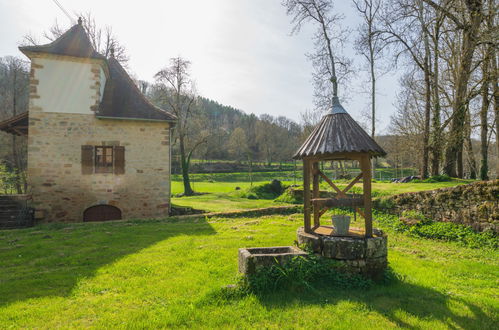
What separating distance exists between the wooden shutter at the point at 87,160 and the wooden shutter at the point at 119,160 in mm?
980

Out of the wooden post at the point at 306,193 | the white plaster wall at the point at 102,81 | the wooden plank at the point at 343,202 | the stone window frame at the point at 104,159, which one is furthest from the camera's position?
the white plaster wall at the point at 102,81

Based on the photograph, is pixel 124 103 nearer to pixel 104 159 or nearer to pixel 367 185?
pixel 104 159

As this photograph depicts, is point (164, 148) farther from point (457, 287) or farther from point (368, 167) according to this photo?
point (457, 287)

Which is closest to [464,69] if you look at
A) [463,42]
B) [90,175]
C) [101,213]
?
[463,42]

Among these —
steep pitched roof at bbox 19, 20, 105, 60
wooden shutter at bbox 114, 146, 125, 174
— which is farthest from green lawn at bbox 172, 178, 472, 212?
steep pitched roof at bbox 19, 20, 105, 60

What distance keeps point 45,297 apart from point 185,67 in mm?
23625

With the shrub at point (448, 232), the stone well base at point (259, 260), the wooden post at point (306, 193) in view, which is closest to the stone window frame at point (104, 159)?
the wooden post at point (306, 193)

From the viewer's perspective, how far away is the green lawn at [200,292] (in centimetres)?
A: 387

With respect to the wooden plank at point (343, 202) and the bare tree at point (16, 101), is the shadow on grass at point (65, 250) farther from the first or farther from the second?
the bare tree at point (16, 101)

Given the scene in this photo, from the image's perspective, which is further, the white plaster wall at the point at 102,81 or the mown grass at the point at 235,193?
the white plaster wall at the point at 102,81

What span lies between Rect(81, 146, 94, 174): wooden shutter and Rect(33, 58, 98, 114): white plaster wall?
175cm

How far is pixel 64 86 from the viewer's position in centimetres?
1380

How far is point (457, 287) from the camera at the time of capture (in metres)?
5.09

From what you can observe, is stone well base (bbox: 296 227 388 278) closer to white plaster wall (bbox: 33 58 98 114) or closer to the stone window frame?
the stone window frame
